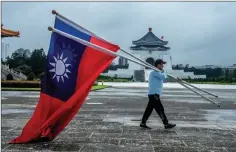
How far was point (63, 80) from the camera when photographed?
19.4 ft

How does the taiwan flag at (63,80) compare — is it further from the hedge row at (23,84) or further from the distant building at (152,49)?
the distant building at (152,49)

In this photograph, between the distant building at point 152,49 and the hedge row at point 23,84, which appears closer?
the hedge row at point 23,84

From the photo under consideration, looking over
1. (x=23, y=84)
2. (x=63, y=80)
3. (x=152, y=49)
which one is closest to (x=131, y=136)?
(x=63, y=80)

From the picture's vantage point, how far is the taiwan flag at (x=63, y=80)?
5.83 metres

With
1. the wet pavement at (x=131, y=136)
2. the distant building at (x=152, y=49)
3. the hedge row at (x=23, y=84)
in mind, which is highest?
the distant building at (x=152, y=49)

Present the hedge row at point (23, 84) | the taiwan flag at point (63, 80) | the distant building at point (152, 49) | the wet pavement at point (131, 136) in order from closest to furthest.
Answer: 1. the wet pavement at point (131, 136)
2. the taiwan flag at point (63, 80)
3. the hedge row at point (23, 84)
4. the distant building at point (152, 49)

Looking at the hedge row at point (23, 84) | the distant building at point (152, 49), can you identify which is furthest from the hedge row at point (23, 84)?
the distant building at point (152, 49)

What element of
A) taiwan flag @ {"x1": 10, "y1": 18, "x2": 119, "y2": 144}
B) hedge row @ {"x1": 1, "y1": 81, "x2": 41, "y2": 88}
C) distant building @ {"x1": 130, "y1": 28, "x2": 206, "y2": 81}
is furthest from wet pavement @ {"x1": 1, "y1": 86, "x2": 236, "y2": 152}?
distant building @ {"x1": 130, "y1": 28, "x2": 206, "y2": 81}

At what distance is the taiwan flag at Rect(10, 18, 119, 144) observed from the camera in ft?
19.1

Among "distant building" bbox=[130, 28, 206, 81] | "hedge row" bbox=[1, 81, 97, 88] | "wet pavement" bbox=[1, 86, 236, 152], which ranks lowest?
"wet pavement" bbox=[1, 86, 236, 152]

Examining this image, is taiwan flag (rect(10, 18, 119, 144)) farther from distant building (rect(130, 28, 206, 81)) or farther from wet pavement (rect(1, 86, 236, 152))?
distant building (rect(130, 28, 206, 81))

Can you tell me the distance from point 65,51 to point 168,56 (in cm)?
8702

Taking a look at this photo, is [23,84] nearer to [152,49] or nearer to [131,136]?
[131,136]

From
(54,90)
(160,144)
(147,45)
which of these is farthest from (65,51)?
(147,45)
